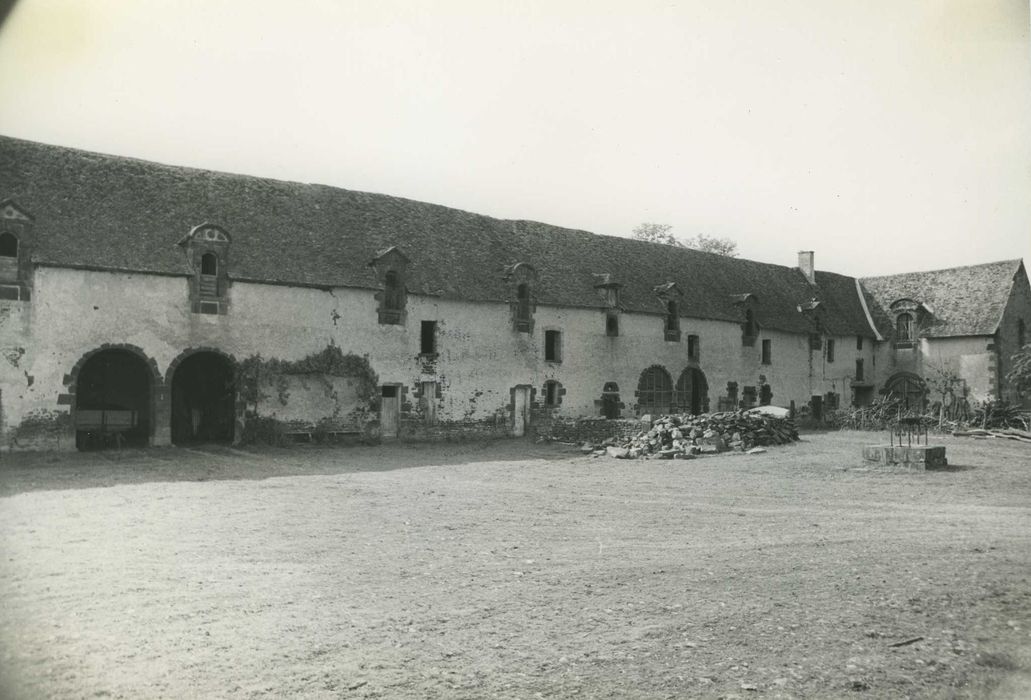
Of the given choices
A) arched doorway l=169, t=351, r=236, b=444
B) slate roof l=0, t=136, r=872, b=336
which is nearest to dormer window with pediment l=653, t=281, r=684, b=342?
slate roof l=0, t=136, r=872, b=336

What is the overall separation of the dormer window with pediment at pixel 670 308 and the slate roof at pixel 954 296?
15.6 metres

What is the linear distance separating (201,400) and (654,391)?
59.2 feet

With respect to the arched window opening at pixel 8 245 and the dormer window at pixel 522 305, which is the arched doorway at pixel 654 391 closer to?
the dormer window at pixel 522 305

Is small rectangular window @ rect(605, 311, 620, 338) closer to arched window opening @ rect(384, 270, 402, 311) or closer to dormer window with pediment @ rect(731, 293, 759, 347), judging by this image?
dormer window with pediment @ rect(731, 293, 759, 347)

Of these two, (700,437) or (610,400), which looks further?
(610,400)

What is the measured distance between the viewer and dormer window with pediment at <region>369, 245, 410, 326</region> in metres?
25.2

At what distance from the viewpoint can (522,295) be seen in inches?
1148

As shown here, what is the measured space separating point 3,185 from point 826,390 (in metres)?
36.4

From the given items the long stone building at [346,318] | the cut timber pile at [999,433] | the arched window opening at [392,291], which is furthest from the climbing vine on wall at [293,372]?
the cut timber pile at [999,433]

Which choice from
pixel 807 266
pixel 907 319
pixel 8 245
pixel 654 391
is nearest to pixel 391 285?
pixel 8 245

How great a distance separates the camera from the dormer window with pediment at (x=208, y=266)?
70.9 feet

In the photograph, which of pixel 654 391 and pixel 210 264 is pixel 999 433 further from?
pixel 210 264

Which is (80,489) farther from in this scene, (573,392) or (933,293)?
(933,293)

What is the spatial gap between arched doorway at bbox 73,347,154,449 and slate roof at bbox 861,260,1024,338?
1443 inches
